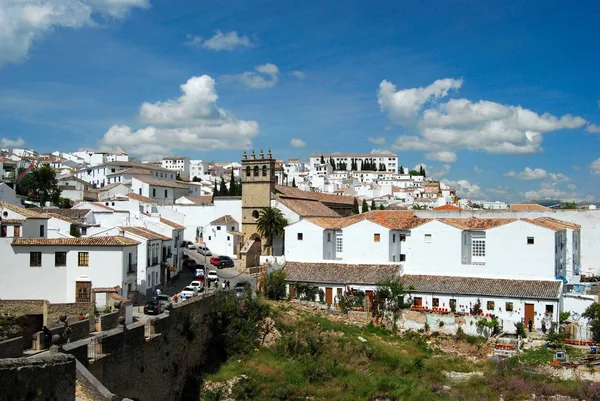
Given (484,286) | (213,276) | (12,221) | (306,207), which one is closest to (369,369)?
(484,286)

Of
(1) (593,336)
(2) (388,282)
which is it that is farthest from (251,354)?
(1) (593,336)

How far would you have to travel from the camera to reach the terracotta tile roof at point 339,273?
3612cm

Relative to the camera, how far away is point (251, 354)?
30.5m

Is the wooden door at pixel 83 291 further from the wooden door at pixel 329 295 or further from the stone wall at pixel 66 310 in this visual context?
the wooden door at pixel 329 295

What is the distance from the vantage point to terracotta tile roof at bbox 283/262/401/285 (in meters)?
36.1

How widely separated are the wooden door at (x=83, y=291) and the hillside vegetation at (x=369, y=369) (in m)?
7.23

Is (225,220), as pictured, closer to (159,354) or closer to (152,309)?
(152,309)

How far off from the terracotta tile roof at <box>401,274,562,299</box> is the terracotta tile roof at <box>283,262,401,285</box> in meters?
1.38

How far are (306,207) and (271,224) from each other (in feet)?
19.1

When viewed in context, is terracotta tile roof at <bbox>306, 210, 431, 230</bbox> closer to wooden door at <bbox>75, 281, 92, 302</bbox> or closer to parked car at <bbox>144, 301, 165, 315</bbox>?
parked car at <bbox>144, 301, 165, 315</bbox>

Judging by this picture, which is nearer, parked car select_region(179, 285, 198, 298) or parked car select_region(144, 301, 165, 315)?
parked car select_region(144, 301, 165, 315)

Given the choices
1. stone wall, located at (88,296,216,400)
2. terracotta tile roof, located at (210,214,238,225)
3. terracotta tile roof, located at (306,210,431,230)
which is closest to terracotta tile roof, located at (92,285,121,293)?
stone wall, located at (88,296,216,400)

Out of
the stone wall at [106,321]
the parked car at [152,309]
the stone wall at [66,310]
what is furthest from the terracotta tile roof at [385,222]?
the stone wall at [106,321]

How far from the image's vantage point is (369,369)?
1170 inches
